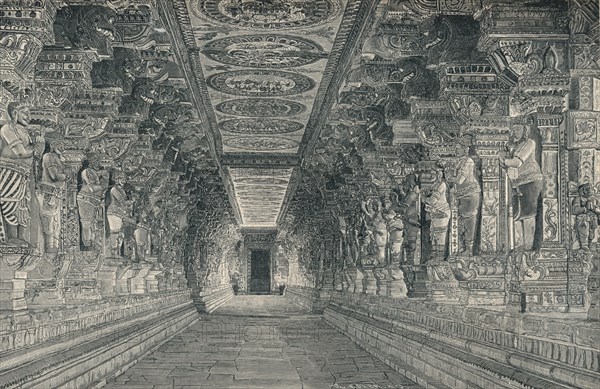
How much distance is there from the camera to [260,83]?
1332 cm

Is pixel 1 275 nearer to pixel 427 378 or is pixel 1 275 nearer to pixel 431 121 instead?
pixel 427 378

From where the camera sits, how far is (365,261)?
17.6 m

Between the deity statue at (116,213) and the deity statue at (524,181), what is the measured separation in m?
8.17

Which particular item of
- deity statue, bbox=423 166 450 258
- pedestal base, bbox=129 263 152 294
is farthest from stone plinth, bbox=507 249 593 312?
pedestal base, bbox=129 263 152 294

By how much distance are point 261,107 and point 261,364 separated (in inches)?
220

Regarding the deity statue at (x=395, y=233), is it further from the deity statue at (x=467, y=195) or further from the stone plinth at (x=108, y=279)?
the deity statue at (x=467, y=195)

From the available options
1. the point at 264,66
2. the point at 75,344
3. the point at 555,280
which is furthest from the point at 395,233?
the point at 555,280

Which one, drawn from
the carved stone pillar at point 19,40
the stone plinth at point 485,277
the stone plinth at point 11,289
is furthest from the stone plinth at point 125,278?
the carved stone pillar at point 19,40

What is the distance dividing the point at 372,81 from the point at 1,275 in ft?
20.0

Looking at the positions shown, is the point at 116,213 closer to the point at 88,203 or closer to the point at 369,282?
the point at 88,203

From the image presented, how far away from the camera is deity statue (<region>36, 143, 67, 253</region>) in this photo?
9977 mm

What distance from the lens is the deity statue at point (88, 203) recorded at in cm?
1178

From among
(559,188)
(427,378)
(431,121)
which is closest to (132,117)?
(431,121)

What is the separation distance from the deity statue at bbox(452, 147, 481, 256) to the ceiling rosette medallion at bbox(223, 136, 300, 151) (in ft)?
29.7
